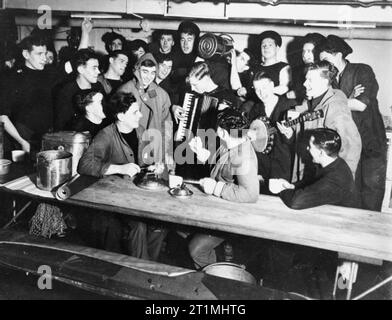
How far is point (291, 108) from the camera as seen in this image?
4680 millimetres

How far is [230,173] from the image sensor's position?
139 inches

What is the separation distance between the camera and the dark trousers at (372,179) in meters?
5.25

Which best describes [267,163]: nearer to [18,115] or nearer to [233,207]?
[233,207]

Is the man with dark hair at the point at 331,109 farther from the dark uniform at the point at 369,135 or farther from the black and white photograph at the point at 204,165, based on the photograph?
the dark uniform at the point at 369,135

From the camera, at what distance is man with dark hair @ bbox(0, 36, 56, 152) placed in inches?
204

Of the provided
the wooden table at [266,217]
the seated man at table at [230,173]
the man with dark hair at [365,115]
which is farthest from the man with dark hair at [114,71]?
the man with dark hair at [365,115]

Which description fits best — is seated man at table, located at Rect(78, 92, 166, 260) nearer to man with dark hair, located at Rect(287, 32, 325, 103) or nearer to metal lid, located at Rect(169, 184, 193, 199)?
metal lid, located at Rect(169, 184, 193, 199)

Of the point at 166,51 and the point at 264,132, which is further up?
the point at 166,51

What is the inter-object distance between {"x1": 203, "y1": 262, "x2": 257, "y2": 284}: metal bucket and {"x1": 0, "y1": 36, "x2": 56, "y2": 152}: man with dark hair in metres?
3.29

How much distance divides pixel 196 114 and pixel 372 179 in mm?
2760

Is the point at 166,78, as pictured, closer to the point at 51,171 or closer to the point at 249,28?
the point at 249,28

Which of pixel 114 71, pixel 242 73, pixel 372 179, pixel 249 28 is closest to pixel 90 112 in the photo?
pixel 114 71

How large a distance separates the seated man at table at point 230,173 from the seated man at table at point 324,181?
372mm
